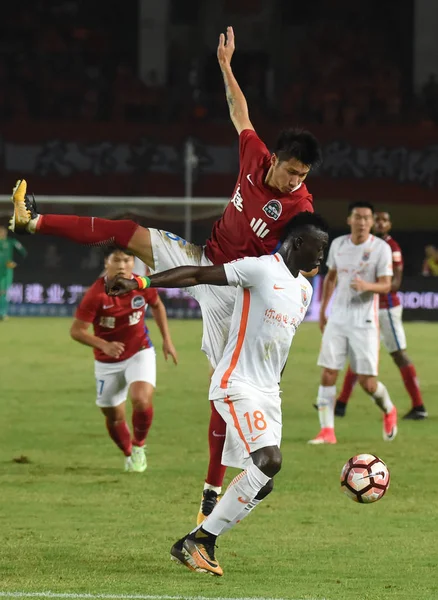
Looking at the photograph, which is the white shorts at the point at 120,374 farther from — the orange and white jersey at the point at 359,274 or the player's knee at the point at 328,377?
the orange and white jersey at the point at 359,274

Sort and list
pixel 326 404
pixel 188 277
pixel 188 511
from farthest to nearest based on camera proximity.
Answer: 1. pixel 326 404
2. pixel 188 511
3. pixel 188 277

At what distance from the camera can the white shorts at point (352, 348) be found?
11148mm

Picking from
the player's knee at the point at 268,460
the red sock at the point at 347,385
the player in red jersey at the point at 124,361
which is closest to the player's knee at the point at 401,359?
the red sock at the point at 347,385

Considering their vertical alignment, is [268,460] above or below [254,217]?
below

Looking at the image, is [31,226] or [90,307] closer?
[31,226]

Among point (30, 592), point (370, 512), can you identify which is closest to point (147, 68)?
point (370, 512)

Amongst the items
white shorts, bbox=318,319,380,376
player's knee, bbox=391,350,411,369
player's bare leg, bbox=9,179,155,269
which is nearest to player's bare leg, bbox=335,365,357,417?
player's knee, bbox=391,350,411,369

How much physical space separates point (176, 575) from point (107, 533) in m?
1.21

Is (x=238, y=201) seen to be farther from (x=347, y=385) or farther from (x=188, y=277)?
(x=347, y=385)

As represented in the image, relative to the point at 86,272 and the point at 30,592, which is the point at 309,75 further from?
the point at 30,592

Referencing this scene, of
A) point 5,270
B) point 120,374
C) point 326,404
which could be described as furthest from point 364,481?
point 5,270

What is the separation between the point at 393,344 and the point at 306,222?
23.9 ft

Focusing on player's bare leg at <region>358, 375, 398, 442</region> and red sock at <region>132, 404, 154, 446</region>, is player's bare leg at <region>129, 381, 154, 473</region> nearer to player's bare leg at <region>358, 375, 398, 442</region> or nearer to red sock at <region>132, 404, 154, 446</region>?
red sock at <region>132, 404, 154, 446</region>

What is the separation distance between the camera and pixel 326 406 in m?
11.0
